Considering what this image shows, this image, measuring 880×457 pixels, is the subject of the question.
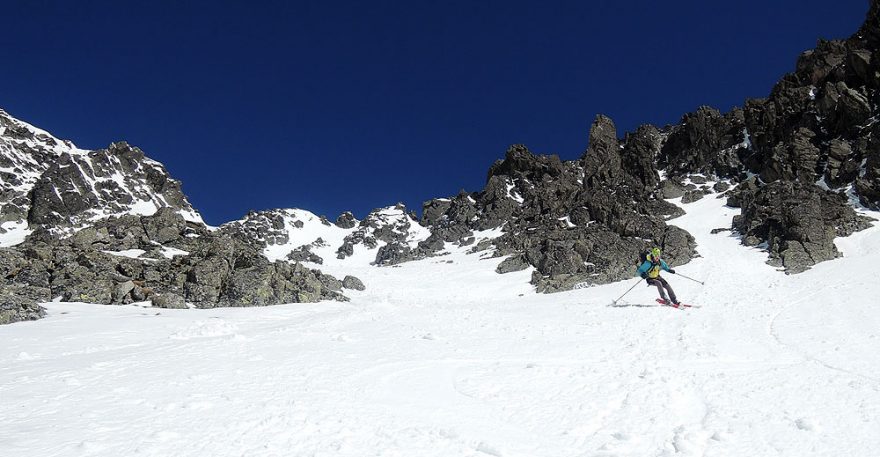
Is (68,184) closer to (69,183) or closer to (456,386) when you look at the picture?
(69,183)

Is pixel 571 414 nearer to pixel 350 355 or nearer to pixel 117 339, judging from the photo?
pixel 350 355

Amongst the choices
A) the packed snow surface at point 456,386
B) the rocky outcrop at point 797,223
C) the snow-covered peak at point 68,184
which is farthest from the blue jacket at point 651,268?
the snow-covered peak at point 68,184

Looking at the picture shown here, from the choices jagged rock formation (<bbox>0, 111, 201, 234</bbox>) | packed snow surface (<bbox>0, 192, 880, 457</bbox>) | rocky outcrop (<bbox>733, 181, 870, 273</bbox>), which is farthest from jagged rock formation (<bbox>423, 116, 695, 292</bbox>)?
jagged rock formation (<bbox>0, 111, 201, 234</bbox>)

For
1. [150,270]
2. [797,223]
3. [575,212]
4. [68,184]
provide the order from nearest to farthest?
[150,270] < [797,223] < [575,212] < [68,184]

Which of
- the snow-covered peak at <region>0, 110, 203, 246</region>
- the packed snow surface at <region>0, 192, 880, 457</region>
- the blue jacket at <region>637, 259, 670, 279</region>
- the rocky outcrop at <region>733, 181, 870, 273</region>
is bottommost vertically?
the packed snow surface at <region>0, 192, 880, 457</region>

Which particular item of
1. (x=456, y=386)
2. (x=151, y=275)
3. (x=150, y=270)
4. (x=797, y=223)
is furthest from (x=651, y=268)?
(x=797, y=223)

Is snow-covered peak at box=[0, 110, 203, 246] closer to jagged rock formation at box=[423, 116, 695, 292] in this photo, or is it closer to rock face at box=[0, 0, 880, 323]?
rock face at box=[0, 0, 880, 323]

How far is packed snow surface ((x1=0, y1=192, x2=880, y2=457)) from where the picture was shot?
551cm

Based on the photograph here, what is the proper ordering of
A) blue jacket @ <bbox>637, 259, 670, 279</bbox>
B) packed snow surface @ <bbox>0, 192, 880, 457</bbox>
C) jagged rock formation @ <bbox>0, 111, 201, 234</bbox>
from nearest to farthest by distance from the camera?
1. packed snow surface @ <bbox>0, 192, 880, 457</bbox>
2. blue jacket @ <bbox>637, 259, 670, 279</bbox>
3. jagged rock formation @ <bbox>0, 111, 201, 234</bbox>

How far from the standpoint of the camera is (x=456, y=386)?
318 inches

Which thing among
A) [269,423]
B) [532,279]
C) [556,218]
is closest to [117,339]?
[269,423]

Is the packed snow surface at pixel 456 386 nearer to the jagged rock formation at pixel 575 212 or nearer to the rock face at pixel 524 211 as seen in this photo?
the rock face at pixel 524 211

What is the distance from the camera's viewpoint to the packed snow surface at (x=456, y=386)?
5512mm

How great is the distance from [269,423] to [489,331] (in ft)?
29.2
